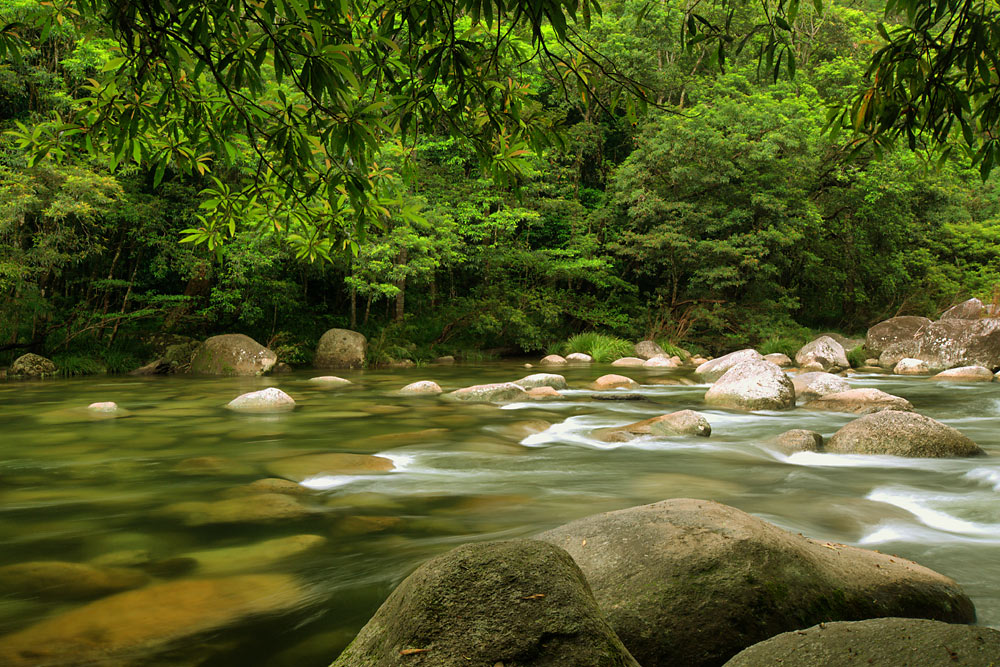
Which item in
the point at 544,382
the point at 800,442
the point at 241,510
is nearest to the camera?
the point at 241,510

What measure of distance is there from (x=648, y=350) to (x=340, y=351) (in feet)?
29.2

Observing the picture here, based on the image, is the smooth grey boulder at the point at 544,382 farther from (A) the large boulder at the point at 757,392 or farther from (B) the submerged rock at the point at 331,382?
(B) the submerged rock at the point at 331,382

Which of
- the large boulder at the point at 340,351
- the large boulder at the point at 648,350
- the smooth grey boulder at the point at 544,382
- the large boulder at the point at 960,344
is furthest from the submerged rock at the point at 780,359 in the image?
the large boulder at the point at 340,351

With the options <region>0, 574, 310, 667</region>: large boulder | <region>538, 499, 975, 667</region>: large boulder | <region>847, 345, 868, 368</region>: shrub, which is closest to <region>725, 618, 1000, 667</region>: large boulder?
<region>538, 499, 975, 667</region>: large boulder

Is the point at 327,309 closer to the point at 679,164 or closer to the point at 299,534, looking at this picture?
the point at 679,164

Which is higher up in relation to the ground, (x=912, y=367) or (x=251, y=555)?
(x=251, y=555)

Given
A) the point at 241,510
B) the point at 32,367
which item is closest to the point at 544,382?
the point at 241,510

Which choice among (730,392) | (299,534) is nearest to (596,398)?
(730,392)

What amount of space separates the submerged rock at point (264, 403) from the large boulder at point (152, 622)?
6.05 m

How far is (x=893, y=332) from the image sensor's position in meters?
18.2

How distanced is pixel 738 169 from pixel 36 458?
61.0ft

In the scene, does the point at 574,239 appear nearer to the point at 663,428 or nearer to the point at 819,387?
the point at 819,387

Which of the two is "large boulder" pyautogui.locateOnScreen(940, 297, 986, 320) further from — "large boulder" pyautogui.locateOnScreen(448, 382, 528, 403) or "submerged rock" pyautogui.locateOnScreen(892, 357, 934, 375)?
"large boulder" pyautogui.locateOnScreen(448, 382, 528, 403)

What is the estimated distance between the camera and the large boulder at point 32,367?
12.8 m
